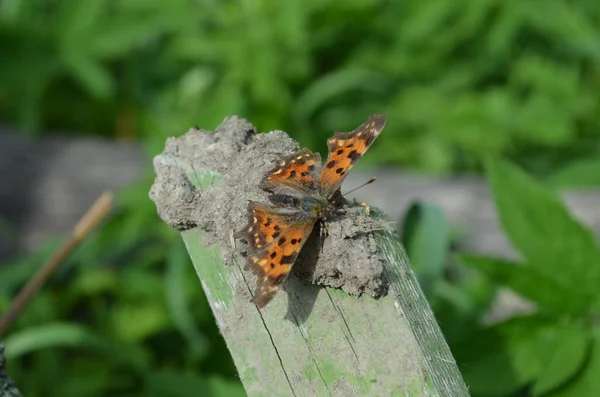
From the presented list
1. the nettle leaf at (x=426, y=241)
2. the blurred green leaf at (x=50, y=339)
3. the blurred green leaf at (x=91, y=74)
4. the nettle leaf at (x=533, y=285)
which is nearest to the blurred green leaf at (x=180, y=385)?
the blurred green leaf at (x=50, y=339)

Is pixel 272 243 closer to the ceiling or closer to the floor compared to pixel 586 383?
closer to the ceiling

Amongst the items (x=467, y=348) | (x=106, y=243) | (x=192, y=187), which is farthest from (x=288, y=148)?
(x=106, y=243)

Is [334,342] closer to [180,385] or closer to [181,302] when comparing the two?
[180,385]

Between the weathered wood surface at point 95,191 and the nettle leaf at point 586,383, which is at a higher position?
the weathered wood surface at point 95,191

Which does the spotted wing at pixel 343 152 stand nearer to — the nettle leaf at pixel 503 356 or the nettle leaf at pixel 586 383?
the nettle leaf at pixel 503 356

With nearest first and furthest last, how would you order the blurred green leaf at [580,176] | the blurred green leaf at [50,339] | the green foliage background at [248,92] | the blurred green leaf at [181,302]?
the blurred green leaf at [50,339] < the blurred green leaf at [181,302] < the green foliage background at [248,92] < the blurred green leaf at [580,176]


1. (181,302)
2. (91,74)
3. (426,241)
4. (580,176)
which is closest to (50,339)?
(181,302)

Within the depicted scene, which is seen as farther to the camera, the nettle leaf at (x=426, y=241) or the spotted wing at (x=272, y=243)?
the nettle leaf at (x=426, y=241)
